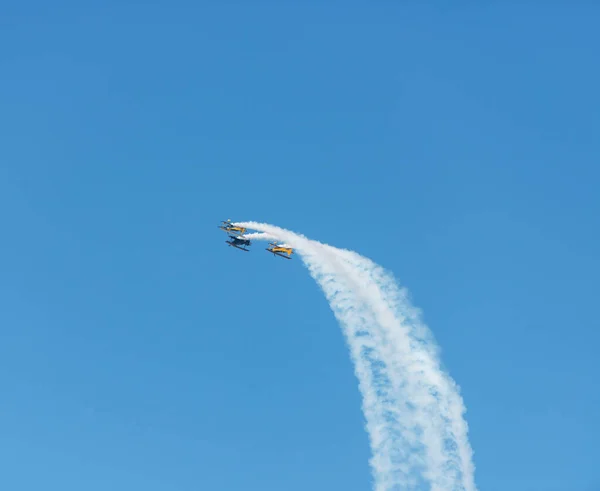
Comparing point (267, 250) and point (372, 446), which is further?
point (267, 250)

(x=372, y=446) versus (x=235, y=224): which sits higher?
(x=235, y=224)

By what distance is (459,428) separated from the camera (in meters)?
140

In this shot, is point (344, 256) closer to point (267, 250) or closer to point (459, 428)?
point (267, 250)

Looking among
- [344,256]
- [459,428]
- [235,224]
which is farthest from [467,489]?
[235,224]

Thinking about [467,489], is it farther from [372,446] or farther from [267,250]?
[267,250]

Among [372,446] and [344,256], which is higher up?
[344,256]

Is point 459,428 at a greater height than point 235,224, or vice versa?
point 235,224

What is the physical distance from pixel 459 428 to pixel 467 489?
8.12 meters

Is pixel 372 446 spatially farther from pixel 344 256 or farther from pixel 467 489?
pixel 344 256

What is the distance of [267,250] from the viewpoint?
6029 inches

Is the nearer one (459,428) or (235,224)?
(459,428)

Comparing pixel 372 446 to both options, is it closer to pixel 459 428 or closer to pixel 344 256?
pixel 459 428

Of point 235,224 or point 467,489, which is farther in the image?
point 235,224

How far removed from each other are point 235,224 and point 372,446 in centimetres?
3999
